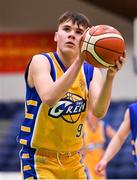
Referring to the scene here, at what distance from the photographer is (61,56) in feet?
12.9

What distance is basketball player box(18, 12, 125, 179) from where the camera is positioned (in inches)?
148

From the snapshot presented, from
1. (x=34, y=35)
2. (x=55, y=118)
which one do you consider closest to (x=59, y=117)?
(x=55, y=118)

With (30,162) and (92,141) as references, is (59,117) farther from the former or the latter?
(92,141)

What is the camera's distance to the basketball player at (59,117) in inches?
148

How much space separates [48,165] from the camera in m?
3.81

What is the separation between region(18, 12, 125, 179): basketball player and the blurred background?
28.5 feet

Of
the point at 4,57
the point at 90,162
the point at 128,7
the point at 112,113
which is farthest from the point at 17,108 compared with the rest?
the point at 90,162

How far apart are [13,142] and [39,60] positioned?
8.13 m

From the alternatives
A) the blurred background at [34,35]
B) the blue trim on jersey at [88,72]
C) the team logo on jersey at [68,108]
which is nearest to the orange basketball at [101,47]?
the team logo on jersey at [68,108]

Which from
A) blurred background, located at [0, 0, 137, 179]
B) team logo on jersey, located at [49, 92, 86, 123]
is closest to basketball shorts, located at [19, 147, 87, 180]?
team logo on jersey, located at [49, 92, 86, 123]

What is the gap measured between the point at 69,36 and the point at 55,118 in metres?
0.54

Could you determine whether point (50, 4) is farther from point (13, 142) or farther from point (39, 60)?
point (39, 60)

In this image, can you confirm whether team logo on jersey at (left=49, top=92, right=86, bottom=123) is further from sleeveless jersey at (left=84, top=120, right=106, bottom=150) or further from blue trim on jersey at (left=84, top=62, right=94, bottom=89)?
sleeveless jersey at (left=84, top=120, right=106, bottom=150)

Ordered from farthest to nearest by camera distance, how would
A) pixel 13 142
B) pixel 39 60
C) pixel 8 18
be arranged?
pixel 8 18, pixel 13 142, pixel 39 60
